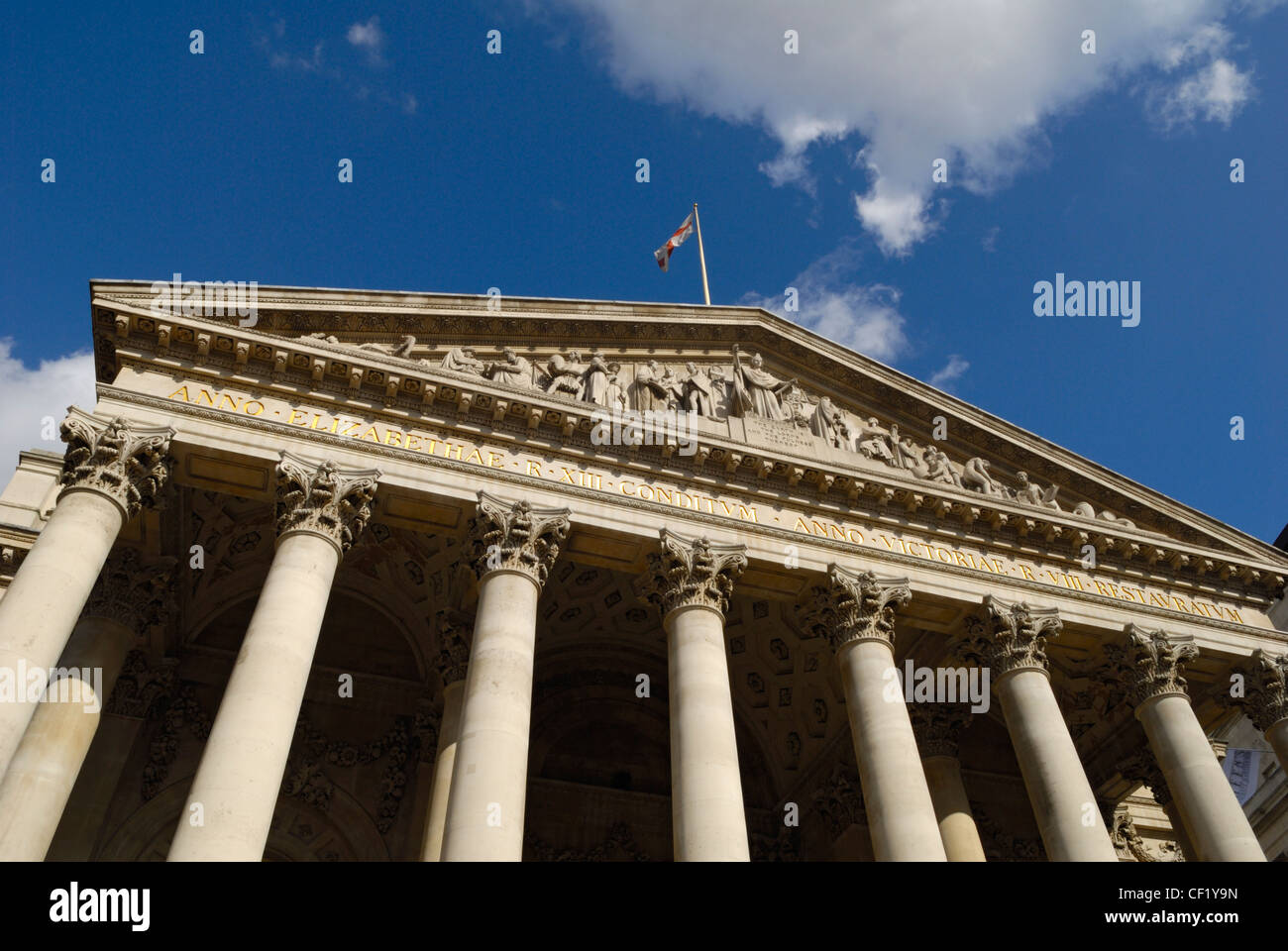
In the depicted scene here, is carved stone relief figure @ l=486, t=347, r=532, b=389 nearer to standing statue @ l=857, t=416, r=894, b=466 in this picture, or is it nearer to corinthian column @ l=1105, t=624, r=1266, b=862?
standing statue @ l=857, t=416, r=894, b=466

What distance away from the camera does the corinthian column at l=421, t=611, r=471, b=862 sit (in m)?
17.0

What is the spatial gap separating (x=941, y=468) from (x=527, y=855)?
12077 millimetres

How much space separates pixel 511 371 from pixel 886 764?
31.5ft

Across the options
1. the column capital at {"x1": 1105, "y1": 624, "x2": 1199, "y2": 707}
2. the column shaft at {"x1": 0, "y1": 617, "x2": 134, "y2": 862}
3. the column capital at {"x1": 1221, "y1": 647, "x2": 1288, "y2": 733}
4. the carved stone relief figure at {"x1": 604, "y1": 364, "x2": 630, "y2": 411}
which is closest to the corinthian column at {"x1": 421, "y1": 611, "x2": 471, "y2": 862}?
the carved stone relief figure at {"x1": 604, "y1": 364, "x2": 630, "y2": 411}

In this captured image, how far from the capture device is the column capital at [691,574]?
1706cm

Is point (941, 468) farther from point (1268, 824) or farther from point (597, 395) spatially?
point (1268, 824)

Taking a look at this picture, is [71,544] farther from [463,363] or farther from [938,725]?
[938,725]

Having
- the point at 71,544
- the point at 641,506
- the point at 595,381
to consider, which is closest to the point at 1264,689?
the point at 641,506

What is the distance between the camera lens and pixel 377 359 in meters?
17.6

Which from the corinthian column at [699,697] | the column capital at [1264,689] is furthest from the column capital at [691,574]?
the column capital at [1264,689]

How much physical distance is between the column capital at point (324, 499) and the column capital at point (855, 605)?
807 cm

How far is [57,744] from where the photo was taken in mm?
15156

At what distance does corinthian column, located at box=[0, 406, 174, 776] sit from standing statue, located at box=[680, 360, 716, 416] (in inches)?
372
